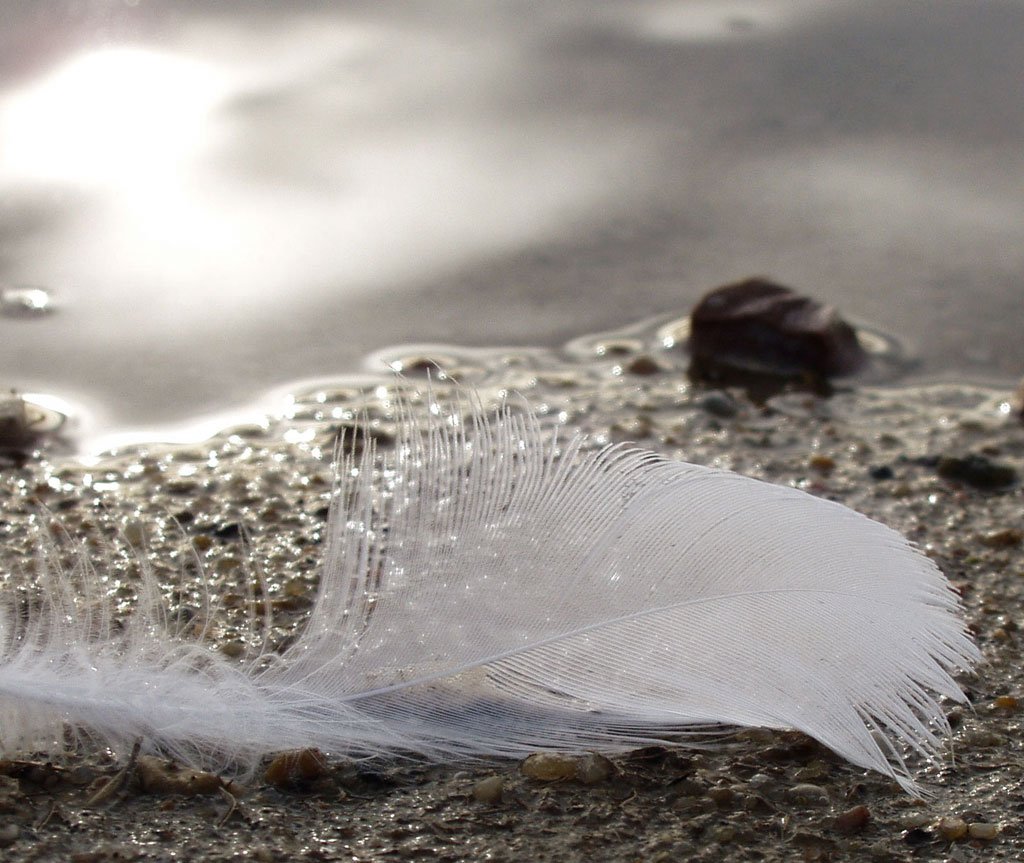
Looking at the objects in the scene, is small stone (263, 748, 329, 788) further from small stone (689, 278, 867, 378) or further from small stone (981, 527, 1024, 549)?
small stone (689, 278, 867, 378)

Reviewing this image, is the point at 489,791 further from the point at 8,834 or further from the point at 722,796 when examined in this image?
the point at 8,834

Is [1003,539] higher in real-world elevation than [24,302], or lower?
lower

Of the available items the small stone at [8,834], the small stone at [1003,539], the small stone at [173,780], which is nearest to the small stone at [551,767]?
the small stone at [173,780]

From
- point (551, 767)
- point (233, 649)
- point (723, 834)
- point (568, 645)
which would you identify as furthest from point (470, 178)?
point (723, 834)

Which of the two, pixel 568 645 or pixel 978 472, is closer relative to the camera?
pixel 568 645

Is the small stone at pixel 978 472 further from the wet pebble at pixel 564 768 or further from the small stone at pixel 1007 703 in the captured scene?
the wet pebble at pixel 564 768

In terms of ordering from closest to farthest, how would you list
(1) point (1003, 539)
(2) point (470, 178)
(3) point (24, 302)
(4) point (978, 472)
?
(1) point (1003, 539) → (4) point (978, 472) → (3) point (24, 302) → (2) point (470, 178)
